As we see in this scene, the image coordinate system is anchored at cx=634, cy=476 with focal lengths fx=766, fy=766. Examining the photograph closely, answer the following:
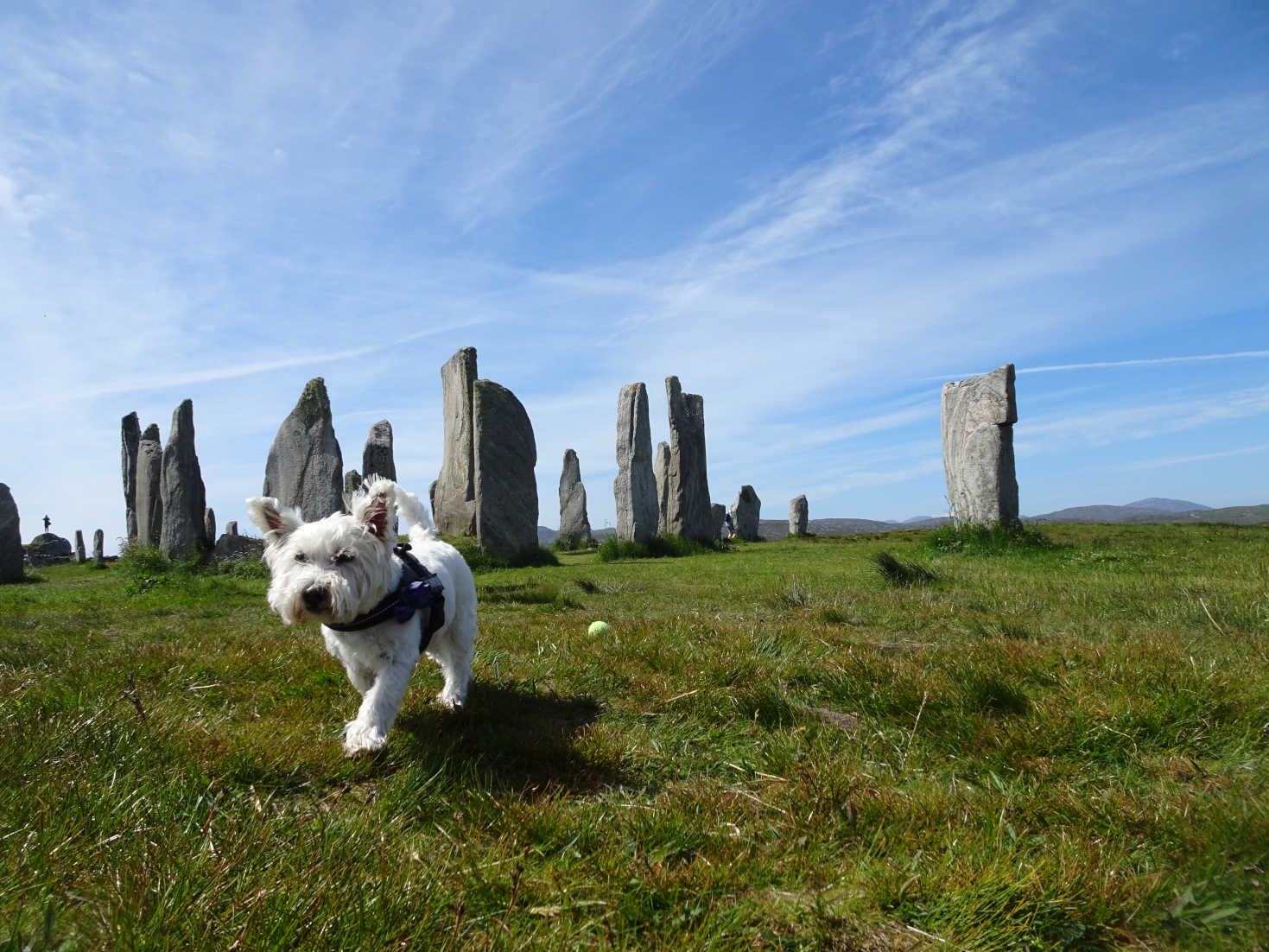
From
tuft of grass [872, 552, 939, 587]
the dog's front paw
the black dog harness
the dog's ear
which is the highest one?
the dog's ear

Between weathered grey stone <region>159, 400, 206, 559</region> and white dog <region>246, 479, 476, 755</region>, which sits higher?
weathered grey stone <region>159, 400, 206, 559</region>

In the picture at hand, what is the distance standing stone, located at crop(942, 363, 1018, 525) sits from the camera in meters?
13.9

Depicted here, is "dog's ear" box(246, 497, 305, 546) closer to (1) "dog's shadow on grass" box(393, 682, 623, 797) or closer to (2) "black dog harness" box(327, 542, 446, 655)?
(2) "black dog harness" box(327, 542, 446, 655)

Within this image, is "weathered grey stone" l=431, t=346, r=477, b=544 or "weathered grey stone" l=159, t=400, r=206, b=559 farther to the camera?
"weathered grey stone" l=431, t=346, r=477, b=544

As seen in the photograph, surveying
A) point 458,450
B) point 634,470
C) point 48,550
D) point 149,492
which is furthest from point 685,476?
point 48,550

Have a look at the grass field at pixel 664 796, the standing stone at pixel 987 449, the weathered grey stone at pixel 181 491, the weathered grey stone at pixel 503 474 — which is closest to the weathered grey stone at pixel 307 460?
the weathered grey stone at pixel 181 491

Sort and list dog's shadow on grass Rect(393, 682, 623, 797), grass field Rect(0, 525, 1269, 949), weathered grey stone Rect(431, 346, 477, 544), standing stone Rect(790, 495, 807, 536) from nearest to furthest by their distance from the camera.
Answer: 1. grass field Rect(0, 525, 1269, 949)
2. dog's shadow on grass Rect(393, 682, 623, 797)
3. weathered grey stone Rect(431, 346, 477, 544)
4. standing stone Rect(790, 495, 807, 536)

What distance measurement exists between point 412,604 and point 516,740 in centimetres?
82

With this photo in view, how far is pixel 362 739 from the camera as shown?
3.07m

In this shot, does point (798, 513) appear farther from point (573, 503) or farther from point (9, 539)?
point (9, 539)

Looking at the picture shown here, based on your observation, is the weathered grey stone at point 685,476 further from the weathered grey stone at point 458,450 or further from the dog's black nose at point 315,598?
the dog's black nose at point 315,598

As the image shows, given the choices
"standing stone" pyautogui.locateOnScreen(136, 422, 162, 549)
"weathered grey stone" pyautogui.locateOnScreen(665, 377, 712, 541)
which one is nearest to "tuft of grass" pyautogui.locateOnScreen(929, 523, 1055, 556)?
"weathered grey stone" pyautogui.locateOnScreen(665, 377, 712, 541)

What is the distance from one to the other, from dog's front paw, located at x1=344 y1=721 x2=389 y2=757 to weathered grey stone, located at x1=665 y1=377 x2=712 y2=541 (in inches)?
728

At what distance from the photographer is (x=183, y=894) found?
5.21 ft
